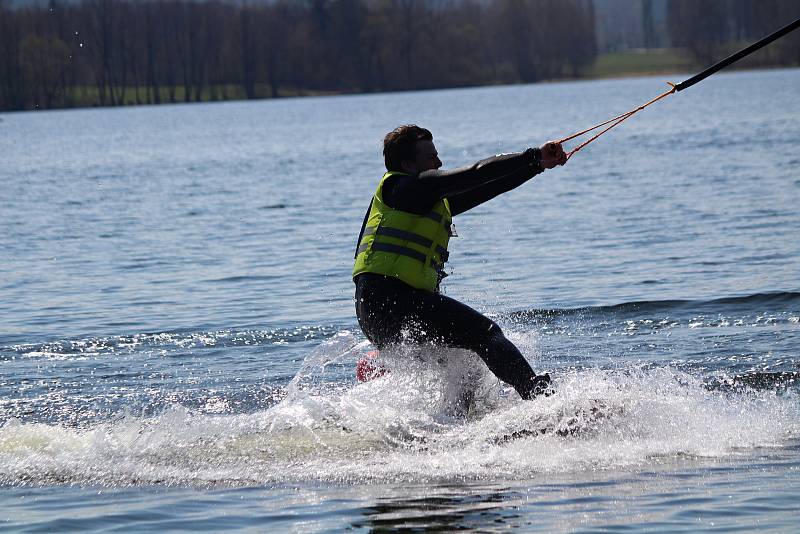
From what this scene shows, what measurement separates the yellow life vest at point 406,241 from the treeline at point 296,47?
105 m

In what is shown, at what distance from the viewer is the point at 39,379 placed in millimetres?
10570

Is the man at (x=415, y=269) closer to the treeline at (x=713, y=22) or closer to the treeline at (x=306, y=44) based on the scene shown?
the treeline at (x=306, y=44)

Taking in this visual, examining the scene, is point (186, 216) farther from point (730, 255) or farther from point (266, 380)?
point (266, 380)

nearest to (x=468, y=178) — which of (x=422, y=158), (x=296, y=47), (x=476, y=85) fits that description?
(x=422, y=158)

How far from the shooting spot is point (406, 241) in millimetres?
7625

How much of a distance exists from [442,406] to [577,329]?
3.93 meters

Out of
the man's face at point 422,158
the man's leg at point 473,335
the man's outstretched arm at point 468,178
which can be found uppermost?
the man's face at point 422,158

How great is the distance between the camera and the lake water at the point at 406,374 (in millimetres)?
6910

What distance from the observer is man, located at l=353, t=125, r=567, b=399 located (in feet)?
24.9

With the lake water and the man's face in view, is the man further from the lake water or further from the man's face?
the lake water

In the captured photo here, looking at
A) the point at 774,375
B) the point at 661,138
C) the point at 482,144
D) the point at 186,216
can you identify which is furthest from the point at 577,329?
the point at 482,144

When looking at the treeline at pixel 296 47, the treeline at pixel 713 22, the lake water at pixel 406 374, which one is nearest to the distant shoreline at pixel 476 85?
the treeline at pixel 296 47

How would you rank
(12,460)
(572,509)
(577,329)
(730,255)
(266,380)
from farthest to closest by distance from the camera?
1. (730,255)
2. (577,329)
3. (266,380)
4. (12,460)
5. (572,509)

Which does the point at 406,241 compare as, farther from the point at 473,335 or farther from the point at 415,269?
the point at 473,335
